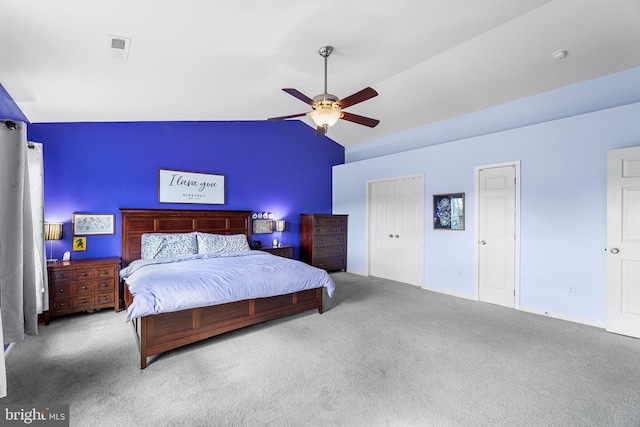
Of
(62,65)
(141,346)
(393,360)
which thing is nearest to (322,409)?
(393,360)

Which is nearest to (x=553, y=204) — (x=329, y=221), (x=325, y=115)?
(x=325, y=115)

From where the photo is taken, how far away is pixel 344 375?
2.37 meters

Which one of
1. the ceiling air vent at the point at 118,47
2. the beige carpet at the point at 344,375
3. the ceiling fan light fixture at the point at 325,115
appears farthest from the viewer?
the ceiling fan light fixture at the point at 325,115

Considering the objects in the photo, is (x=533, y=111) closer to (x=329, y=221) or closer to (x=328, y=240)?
(x=329, y=221)

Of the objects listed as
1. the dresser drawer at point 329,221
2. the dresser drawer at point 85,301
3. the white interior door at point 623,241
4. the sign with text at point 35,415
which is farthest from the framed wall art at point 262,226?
the white interior door at point 623,241

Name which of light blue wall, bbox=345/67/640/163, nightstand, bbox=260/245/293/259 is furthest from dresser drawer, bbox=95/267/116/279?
light blue wall, bbox=345/67/640/163

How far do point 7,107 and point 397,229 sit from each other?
18.7 feet

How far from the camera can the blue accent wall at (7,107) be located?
2.61 m

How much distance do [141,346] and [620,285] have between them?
200 inches

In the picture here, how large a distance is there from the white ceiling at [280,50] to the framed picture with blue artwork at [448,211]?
163 centimetres

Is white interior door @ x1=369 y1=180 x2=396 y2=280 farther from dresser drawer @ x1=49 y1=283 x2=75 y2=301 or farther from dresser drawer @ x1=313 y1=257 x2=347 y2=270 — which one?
dresser drawer @ x1=49 y1=283 x2=75 y2=301

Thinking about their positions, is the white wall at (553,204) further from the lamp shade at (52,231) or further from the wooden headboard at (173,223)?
the lamp shade at (52,231)

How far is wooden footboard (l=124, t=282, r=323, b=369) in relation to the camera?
256cm

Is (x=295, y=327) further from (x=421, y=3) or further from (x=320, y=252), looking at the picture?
(x=421, y=3)
